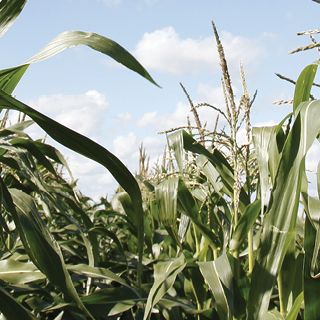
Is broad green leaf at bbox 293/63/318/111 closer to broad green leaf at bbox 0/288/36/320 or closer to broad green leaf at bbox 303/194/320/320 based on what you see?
broad green leaf at bbox 303/194/320/320

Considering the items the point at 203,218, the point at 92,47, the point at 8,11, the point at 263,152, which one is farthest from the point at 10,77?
the point at 203,218

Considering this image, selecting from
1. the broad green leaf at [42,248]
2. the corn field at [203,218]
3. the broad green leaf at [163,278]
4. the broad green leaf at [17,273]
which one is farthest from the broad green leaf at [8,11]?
the broad green leaf at [17,273]

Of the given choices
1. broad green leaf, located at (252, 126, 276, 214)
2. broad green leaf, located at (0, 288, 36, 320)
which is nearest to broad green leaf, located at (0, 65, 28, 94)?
broad green leaf, located at (0, 288, 36, 320)

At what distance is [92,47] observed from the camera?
1.31 metres

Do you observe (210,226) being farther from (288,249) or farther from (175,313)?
(288,249)

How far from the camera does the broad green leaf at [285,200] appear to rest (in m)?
1.48

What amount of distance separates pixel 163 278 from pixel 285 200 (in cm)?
52

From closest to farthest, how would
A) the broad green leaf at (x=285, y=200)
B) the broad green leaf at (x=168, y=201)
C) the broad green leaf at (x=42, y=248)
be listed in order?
the broad green leaf at (x=42, y=248), the broad green leaf at (x=285, y=200), the broad green leaf at (x=168, y=201)

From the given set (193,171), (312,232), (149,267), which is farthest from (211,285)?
(149,267)

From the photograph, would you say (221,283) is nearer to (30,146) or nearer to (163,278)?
(163,278)

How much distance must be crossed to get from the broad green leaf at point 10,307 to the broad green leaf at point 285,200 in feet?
1.96

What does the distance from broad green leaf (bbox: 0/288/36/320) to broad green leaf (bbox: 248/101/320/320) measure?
599mm

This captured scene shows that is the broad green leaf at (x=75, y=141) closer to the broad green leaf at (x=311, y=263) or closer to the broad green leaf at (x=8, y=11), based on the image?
the broad green leaf at (x=8, y=11)

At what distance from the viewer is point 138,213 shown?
4.38 ft
